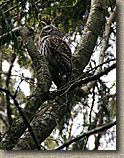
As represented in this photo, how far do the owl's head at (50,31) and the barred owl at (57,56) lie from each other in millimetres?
89

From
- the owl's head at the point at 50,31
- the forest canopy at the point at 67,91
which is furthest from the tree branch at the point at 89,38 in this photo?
the owl's head at the point at 50,31

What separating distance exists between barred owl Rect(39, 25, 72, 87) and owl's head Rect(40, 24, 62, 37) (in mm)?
89

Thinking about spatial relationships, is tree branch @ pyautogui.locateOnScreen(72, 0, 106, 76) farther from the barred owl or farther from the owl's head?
the owl's head

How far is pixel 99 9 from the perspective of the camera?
291 centimetres

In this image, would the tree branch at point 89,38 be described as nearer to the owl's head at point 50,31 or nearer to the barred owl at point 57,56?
the barred owl at point 57,56

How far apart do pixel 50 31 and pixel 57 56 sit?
602 mm

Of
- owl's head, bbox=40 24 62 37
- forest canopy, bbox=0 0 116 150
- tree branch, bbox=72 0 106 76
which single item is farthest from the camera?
owl's head, bbox=40 24 62 37

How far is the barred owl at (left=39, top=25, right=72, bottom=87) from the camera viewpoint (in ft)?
9.09

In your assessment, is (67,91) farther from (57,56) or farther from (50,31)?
(50,31)

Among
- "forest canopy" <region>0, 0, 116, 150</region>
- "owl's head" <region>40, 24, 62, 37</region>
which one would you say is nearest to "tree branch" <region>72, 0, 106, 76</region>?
"forest canopy" <region>0, 0, 116, 150</region>

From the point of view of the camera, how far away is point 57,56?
298 centimetres

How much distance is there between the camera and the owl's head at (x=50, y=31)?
134 inches

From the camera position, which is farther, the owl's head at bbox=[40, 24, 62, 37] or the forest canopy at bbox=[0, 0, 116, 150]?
the owl's head at bbox=[40, 24, 62, 37]

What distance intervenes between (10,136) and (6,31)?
32.4 inches
